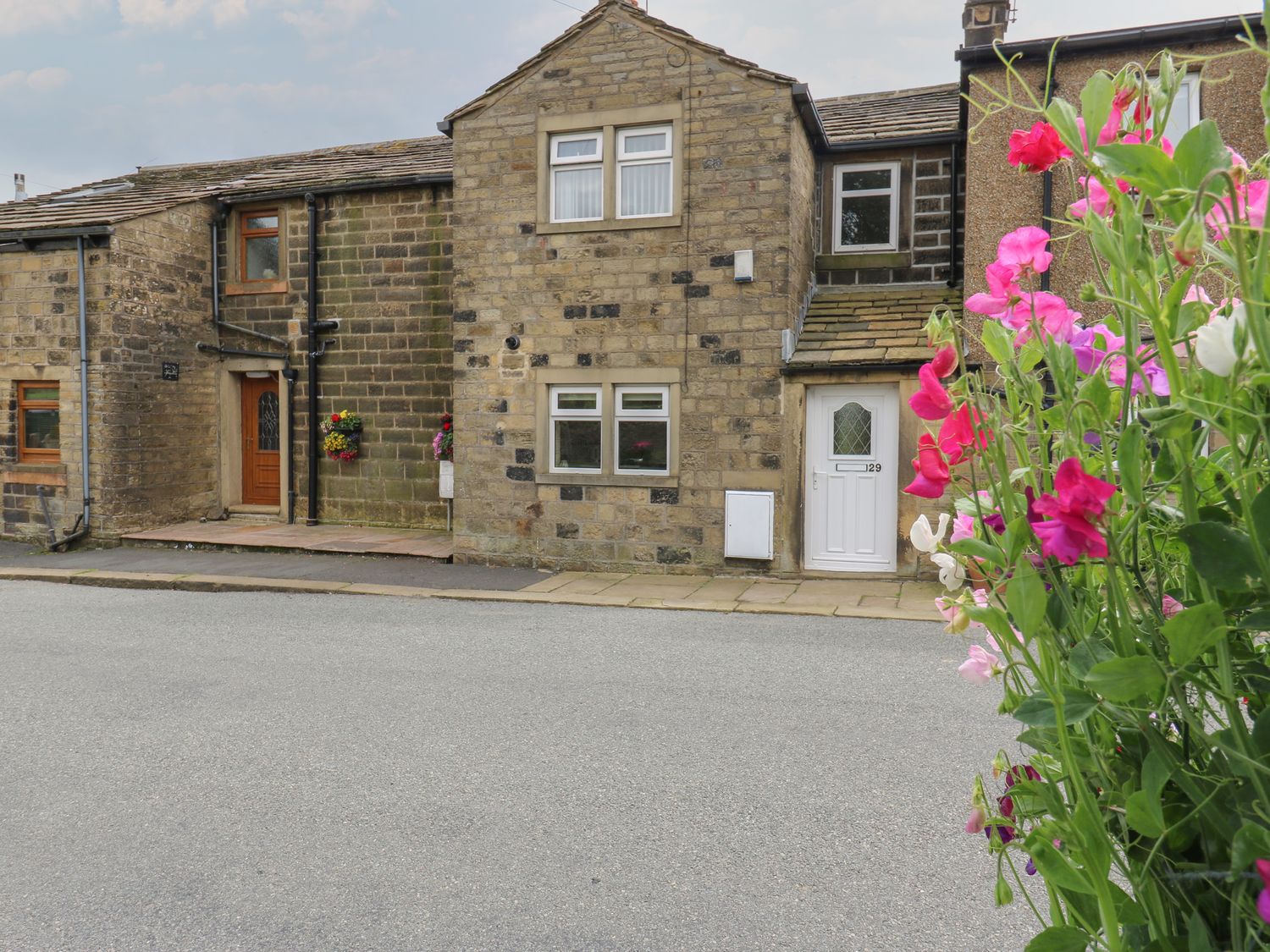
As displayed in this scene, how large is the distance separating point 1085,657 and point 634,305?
10931 millimetres

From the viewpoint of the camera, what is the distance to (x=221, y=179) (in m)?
17.8

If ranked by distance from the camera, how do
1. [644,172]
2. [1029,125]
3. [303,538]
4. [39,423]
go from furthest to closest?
[39,423], [303,538], [644,172], [1029,125]

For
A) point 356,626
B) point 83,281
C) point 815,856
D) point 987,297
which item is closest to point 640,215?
point 356,626

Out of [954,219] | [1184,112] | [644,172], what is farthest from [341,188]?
[1184,112]

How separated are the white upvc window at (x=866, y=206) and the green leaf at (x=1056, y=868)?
40.8 ft

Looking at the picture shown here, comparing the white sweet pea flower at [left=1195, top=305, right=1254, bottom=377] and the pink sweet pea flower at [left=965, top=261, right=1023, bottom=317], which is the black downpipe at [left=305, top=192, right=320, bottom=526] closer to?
the pink sweet pea flower at [left=965, top=261, right=1023, bottom=317]

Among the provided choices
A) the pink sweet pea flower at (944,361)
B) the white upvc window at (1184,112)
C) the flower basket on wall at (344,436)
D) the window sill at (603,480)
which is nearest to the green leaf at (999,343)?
the pink sweet pea flower at (944,361)

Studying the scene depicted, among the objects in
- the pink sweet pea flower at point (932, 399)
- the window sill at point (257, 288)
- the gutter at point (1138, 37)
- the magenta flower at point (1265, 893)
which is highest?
the gutter at point (1138, 37)

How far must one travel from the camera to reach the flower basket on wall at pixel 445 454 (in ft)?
46.0

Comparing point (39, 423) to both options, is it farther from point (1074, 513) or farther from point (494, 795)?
point (1074, 513)

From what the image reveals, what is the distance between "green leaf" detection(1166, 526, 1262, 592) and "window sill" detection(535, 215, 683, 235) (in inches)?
434

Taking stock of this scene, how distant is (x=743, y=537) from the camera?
11.4 meters

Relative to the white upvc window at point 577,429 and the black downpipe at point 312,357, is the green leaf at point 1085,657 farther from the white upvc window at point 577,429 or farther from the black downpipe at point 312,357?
the black downpipe at point 312,357

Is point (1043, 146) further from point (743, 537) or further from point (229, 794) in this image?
point (743, 537)
